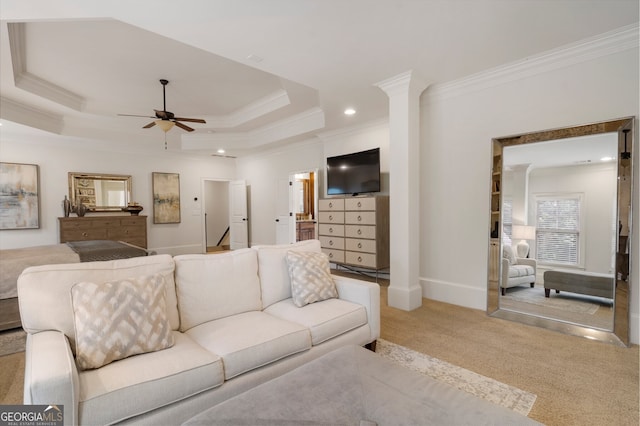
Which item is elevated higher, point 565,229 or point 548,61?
point 548,61

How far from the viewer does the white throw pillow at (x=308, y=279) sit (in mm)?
2342

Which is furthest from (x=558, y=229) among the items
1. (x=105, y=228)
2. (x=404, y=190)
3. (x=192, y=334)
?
(x=105, y=228)

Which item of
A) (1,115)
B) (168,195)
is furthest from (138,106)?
(168,195)

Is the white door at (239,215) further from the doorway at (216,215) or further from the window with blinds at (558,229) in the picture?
the window with blinds at (558,229)

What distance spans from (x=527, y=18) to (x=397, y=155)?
1647 millimetres

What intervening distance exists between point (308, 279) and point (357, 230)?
2408mm

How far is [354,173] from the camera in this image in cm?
504

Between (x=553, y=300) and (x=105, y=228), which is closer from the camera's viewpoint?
(x=553, y=300)

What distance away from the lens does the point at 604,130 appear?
2.75m

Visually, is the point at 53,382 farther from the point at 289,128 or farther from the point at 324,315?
the point at 289,128

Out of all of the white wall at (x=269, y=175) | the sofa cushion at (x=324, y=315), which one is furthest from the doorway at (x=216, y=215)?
the sofa cushion at (x=324, y=315)

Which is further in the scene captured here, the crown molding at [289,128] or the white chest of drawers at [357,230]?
the crown molding at [289,128]

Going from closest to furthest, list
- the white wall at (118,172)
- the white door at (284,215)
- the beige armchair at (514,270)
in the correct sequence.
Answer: the beige armchair at (514,270)
the white wall at (118,172)
the white door at (284,215)

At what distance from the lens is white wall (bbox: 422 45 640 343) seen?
276cm
